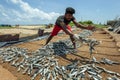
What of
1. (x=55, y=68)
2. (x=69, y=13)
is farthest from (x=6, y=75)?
(x=69, y=13)

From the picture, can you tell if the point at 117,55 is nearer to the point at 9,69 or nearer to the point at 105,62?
the point at 105,62

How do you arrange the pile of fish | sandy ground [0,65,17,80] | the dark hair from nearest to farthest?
the pile of fish, sandy ground [0,65,17,80], the dark hair

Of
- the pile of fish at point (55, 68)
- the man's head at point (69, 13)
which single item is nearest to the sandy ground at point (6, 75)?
the pile of fish at point (55, 68)

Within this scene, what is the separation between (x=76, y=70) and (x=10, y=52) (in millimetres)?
4315

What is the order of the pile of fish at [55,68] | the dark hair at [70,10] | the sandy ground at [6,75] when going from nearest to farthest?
the pile of fish at [55,68] → the sandy ground at [6,75] → the dark hair at [70,10]

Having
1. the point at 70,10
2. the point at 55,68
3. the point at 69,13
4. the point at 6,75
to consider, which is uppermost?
the point at 70,10

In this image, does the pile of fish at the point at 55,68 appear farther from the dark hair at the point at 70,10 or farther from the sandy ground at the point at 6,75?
the dark hair at the point at 70,10

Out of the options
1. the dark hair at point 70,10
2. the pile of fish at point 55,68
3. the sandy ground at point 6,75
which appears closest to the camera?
the pile of fish at point 55,68

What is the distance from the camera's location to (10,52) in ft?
31.3

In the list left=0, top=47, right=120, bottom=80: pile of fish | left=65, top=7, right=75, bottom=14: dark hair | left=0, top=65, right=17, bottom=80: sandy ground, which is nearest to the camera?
left=0, top=47, right=120, bottom=80: pile of fish

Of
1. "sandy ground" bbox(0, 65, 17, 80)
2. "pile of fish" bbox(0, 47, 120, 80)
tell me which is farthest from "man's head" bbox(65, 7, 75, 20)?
"sandy ground" bbox(0, 65, 17, 80)

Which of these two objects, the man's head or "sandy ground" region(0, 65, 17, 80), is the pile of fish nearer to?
"sandy ground" region(0, 65, 17, 80)

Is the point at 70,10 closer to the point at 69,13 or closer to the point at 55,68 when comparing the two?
the point at 69,13

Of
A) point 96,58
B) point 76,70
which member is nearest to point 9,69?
point 76,70
